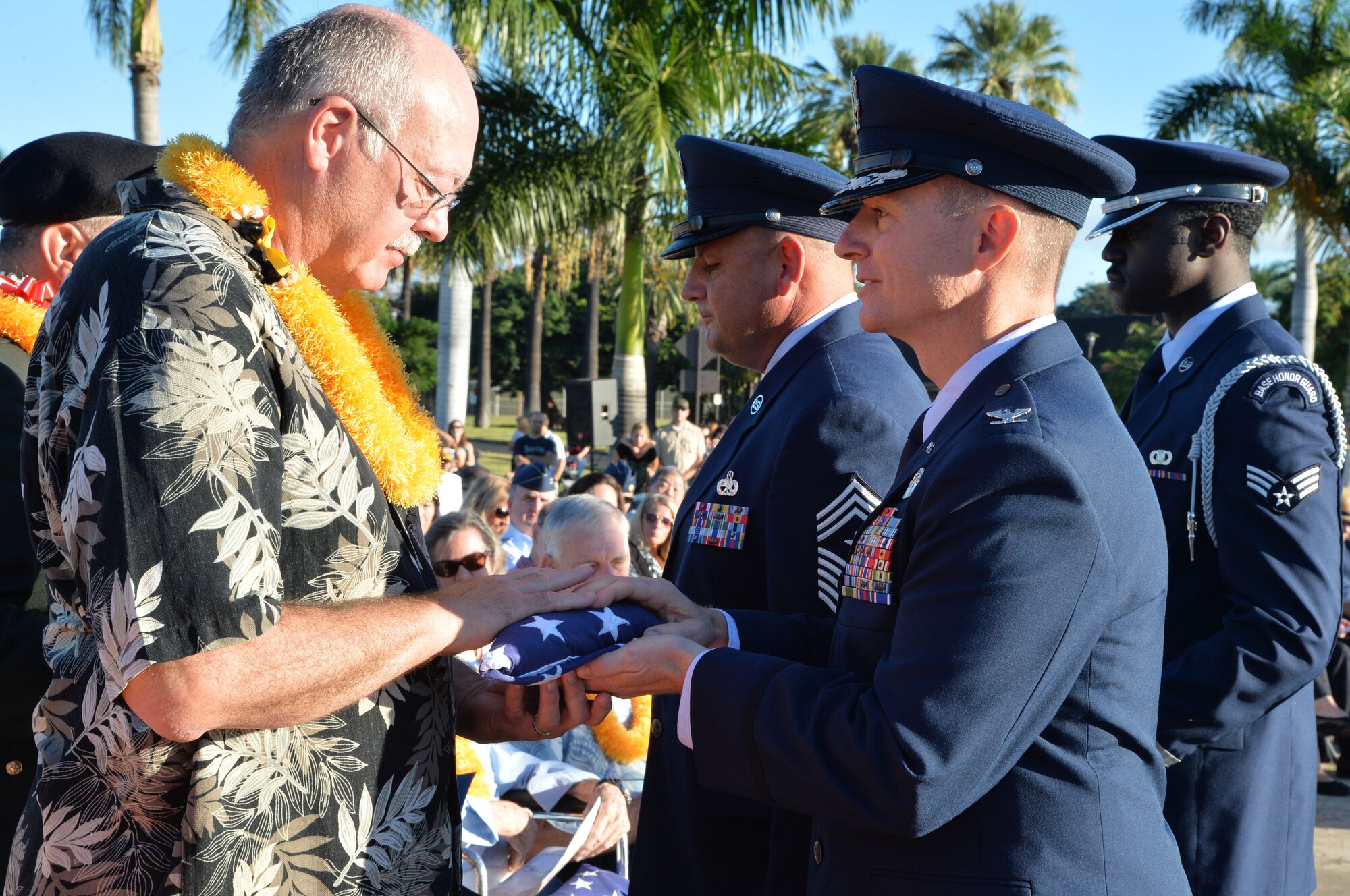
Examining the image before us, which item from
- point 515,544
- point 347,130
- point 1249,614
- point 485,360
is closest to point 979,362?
point 347,130

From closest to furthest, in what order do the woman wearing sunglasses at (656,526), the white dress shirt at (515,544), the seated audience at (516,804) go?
1. the seated audience at (516,804)
2. the white dress shirt at (515,544)
3. the woman wearing sunglasses at (656,526)

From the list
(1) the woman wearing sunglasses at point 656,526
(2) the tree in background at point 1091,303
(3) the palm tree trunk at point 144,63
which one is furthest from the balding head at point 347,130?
(2) the tree in background at point 1091,303

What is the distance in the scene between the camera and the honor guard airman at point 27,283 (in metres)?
2.31

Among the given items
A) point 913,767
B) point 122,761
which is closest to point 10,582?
point 122,761

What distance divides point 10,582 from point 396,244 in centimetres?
114

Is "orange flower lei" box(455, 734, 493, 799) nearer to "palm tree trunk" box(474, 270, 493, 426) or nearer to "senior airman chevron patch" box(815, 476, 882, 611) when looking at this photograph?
"senior airman chevron patch" box(815, 476, 882, 611)

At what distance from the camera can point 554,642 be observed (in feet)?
6.45

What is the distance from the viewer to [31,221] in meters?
2.74

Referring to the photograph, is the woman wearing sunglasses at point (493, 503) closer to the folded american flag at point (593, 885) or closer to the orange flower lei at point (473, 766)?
the orange flower lei at point (473, 766)

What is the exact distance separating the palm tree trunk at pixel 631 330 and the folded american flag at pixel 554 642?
11954 mm

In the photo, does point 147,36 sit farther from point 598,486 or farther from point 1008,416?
point 1008,416

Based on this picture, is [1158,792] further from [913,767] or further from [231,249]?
→ [231,249]

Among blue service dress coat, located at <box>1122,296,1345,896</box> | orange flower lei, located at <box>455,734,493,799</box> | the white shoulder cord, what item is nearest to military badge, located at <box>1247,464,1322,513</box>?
blue service dress coat, located at <box>1122,296,1345,896</box>

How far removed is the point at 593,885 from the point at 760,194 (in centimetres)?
231
